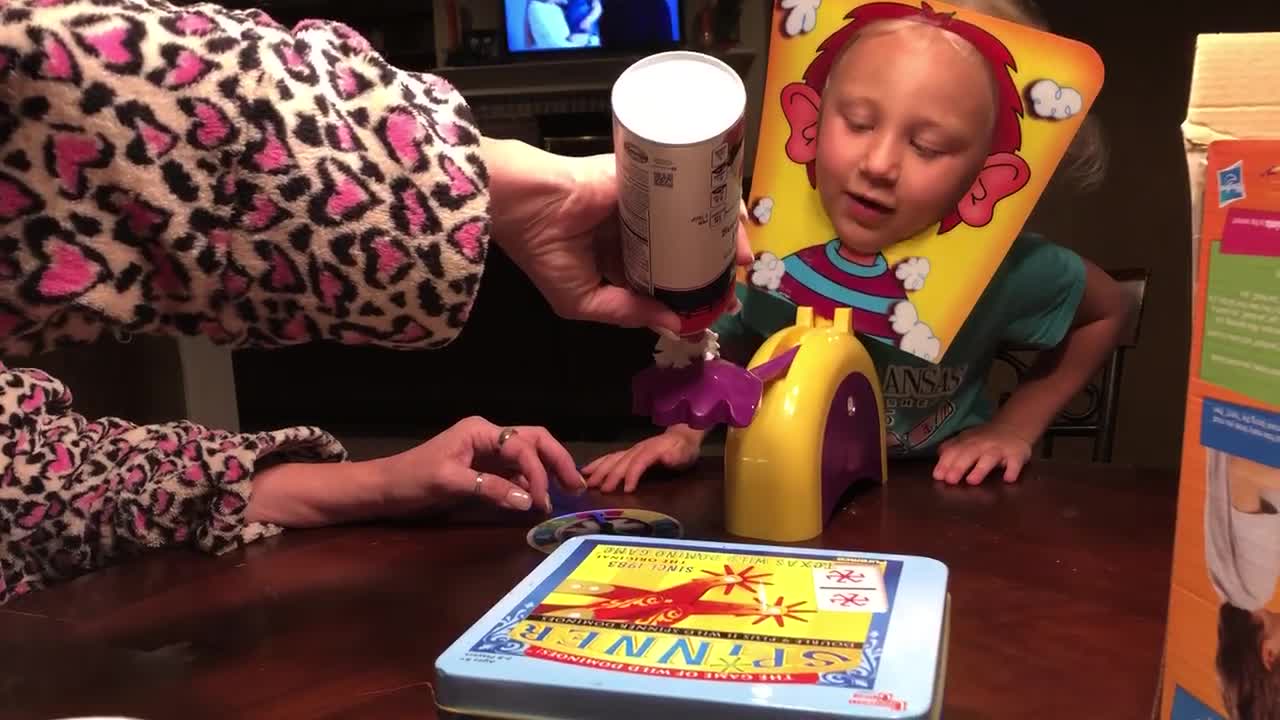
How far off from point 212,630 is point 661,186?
15.8 inches

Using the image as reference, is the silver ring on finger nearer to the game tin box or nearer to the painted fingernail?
the painted fingernail

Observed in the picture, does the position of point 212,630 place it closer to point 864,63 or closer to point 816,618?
point 816,618

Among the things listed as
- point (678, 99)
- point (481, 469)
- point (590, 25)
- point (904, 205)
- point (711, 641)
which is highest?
point (590, 25)

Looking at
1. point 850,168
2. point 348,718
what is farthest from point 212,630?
point 850,168

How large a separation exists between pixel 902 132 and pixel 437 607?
629 mm

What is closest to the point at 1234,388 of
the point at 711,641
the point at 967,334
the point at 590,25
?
the point at 711,641

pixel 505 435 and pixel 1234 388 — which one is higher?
pixel 1234 388

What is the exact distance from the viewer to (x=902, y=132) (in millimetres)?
930

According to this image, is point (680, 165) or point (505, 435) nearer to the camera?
point (680, 165)

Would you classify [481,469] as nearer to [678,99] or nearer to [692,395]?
[692,395]

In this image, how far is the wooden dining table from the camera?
504 millimetres

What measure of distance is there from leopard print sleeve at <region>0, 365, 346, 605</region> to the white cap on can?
0.51 m

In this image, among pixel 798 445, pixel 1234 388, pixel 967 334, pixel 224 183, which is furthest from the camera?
pixel 967 334

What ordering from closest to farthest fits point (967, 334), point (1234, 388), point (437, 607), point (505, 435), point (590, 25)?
1. point (1234, 388)
2. point (437, 607)
3. point (505, 435)
4. point (967, 334)
5. point (590, 25)
